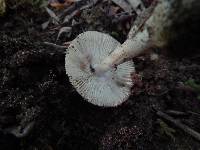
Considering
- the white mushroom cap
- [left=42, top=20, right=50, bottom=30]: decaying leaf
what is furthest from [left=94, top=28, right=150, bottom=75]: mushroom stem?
[left=42, top=20, right=50, bottom=30]: decaying leaf

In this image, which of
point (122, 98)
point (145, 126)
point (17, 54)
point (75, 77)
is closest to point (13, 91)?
point (17, 54)

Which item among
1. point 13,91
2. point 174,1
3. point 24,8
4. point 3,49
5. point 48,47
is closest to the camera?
point 174,1

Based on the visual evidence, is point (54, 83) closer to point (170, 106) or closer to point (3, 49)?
point (3, 49)

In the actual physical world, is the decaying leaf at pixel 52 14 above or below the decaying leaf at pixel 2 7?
below

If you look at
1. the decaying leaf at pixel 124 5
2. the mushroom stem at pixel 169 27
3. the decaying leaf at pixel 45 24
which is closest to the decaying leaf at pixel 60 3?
the decaying leaf at pixel 45 24

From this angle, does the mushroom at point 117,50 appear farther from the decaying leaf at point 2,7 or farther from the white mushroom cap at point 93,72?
the decaying leaf at point 2,7
